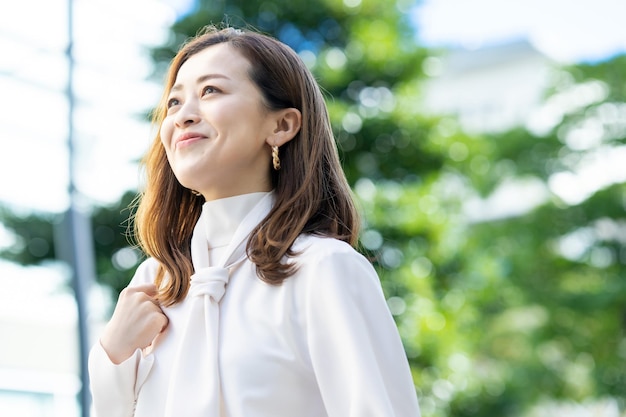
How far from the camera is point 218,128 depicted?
1.51m

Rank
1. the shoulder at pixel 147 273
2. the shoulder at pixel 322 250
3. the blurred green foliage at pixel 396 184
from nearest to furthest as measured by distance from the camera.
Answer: the shoulder at pixel 322 250 < the shoulder at pixel 147 273 < the blurred green foliage at pixel 396 184

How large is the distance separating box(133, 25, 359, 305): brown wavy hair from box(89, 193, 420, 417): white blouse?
0.16 ft

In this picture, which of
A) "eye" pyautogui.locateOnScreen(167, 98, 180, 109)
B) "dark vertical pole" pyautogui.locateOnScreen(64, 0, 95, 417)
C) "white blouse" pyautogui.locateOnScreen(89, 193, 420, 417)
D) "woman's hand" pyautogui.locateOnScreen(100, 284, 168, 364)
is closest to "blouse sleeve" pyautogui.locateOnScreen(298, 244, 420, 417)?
"white blouse" pyautogui.locateOnScreen(89, 193, 420, 417)

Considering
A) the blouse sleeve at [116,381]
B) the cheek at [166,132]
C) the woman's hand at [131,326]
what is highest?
the cheek at [166,132]

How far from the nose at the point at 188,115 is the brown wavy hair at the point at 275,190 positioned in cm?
10

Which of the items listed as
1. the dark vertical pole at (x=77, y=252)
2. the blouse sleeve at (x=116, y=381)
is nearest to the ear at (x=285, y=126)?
the blouse sleeve at (x=116, y=381)

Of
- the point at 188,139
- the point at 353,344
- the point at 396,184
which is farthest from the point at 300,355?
the point at 396,184

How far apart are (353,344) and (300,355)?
89 mm

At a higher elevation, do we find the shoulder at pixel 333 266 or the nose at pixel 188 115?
the nose at pixel 188 115

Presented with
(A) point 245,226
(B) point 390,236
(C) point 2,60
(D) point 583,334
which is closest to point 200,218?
(A) point 245,226

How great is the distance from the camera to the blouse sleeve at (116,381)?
4.75 feet

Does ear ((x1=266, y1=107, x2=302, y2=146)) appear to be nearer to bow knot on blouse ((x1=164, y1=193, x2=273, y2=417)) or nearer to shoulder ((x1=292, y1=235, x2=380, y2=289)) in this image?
bow knot on blouse ((x1=164, y1=193, x2=273, y2=417))

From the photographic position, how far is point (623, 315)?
1177 cm

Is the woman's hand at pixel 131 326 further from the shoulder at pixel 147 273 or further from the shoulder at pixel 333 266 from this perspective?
the shoulder at pixel 333 266
